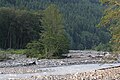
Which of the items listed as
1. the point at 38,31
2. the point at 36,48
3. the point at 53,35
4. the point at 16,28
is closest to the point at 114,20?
the point at 53,35

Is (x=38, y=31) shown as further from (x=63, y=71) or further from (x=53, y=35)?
(x=63, y=71)

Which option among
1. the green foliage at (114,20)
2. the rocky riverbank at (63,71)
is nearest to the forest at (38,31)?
the green foliage at (114,20)

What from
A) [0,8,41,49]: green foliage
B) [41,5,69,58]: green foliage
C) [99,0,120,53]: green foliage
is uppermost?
[99,0,120,53]: green foliage

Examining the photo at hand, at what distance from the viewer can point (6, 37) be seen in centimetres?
10212

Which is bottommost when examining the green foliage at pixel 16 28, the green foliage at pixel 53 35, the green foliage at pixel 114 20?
the green foliage at pixel 16 28

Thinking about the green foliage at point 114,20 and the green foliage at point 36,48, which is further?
the green foliage at point 36,48

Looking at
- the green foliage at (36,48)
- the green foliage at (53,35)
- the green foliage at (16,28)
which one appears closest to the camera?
the green foliage at (53,35)

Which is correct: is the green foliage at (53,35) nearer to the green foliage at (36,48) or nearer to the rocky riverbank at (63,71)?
the green foliage at (36,48)

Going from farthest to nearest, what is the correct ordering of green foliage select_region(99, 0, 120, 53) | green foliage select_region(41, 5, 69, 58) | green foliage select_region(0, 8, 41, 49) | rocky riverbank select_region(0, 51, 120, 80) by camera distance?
green foliage select_region(0, 8, 41, 49) → green foliage select_region(41, 5, 69, 58) → rocky riverbank select_region(0, 51, 120, 80) → green foliage select_region(99, 0, 120, 53)

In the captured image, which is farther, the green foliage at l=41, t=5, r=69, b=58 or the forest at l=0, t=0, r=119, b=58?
the forest at l=0, t=0, r=119, b=58

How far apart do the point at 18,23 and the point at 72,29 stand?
87.8 metres

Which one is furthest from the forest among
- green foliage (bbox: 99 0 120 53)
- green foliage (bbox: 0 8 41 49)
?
green foliage (bbox: 99 0 120 53)

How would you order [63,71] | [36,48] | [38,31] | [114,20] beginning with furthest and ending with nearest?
[38,31] < [36,48] < [63,71] < [114,20]

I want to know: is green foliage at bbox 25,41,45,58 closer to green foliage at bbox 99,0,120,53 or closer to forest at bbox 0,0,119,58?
forest at bbox 0,0,119,58
